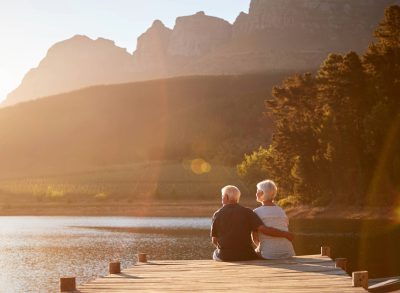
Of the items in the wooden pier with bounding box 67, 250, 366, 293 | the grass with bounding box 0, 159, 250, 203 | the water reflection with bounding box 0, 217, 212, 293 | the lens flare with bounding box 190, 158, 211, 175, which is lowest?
the water reflection with bounding box 0, 217, 212, 293

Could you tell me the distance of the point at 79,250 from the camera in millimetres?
51250

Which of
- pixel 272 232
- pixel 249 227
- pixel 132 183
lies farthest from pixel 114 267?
pixel 132 183

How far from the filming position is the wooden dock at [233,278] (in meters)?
10.9

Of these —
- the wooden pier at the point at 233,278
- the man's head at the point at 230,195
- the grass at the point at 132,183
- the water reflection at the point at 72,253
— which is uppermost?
the grass at the point at 132,183

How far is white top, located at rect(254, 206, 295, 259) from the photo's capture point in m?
14.4

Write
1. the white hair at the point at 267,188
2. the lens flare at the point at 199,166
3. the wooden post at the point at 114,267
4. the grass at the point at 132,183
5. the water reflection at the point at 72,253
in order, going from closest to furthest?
the wooden post at the point at 114,267 < the white hair at the point at 267,188 < the water reflection at the point at 72,253 < the grass at the point at 132,183 < the lens flare at the point at 199,166

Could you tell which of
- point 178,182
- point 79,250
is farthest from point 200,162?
point 79,250

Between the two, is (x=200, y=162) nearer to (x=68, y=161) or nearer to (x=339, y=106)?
(x=68, y=161)

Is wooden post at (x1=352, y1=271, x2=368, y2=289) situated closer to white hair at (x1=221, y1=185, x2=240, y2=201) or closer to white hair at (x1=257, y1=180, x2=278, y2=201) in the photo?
white hair at (x1=257, y1=180, x2=278, y2=201)

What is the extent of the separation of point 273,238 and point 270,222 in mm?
518

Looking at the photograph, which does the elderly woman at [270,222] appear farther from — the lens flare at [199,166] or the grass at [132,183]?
the lens flare at [199,166]

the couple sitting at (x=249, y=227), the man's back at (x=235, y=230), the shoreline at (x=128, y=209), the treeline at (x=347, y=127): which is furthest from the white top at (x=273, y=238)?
the shoreline at (x=128, y=209)

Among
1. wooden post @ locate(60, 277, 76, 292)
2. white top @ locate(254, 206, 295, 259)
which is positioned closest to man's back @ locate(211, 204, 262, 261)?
white top @ locate(254, 206, 295, 259)

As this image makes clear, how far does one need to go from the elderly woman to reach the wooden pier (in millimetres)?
358
